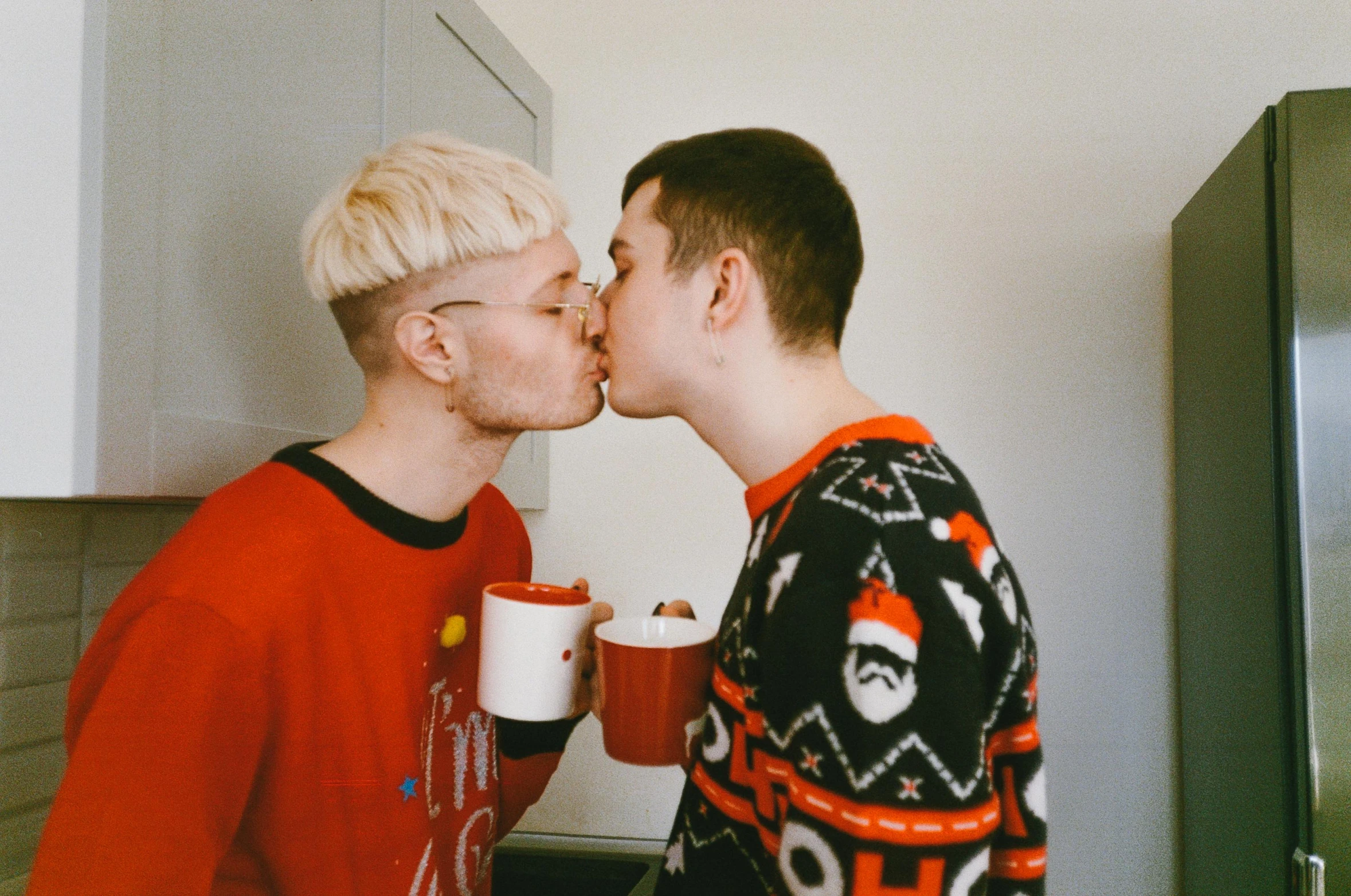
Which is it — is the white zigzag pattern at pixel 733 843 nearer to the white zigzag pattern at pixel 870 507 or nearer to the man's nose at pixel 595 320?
the white zigzag pattern at pixel 870 507

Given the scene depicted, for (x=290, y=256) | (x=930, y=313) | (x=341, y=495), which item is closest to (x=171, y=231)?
(x=290, y=256)

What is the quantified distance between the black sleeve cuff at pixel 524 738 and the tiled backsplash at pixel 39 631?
55 centimetres

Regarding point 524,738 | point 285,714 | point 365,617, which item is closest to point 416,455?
point 365,617

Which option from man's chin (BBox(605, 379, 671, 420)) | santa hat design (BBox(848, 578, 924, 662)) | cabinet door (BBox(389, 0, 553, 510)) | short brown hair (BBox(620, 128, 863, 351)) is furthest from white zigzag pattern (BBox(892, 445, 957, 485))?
cabinet door (BBox(389, 0, 553, 510))

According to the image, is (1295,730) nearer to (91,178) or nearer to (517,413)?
(517,413)

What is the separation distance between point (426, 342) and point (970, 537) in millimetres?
666

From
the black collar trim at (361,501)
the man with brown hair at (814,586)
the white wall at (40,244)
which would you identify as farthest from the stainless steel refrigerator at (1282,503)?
the white wall at (40,244)

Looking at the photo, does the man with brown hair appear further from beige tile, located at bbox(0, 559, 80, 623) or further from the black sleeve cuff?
beige tile, located at bbox(0, 559, 80, 623)

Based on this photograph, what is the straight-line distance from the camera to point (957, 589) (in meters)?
0.62

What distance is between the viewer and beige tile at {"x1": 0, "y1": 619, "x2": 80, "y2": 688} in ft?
3.58

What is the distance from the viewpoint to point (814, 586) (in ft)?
2.06

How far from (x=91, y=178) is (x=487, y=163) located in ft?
1.34

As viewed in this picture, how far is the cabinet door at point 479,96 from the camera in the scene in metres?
1.37

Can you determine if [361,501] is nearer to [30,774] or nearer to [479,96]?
[30,774]
